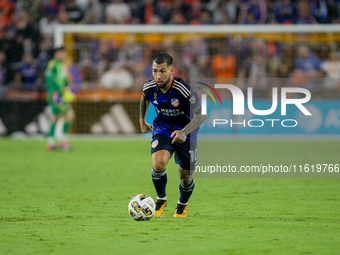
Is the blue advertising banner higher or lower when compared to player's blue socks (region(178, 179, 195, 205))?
lower

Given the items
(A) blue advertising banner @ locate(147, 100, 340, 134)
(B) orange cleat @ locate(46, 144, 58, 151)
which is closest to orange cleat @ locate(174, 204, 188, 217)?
(B) orange cleat @ locate(46, 144, 58, 151)

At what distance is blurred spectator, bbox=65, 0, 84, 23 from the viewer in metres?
19.7

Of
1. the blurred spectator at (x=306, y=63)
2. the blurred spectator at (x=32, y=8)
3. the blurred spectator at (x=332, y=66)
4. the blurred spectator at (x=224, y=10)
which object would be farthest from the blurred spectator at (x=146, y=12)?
the blurred spectator at (x=332, y=66)

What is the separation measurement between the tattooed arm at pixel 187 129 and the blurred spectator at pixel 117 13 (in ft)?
48.8

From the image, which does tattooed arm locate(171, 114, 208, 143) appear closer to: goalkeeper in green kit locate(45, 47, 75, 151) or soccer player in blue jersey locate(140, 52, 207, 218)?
soccer player in blue jersey locate(140, 52, 207, 218)

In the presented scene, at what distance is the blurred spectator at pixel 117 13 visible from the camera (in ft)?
65.3

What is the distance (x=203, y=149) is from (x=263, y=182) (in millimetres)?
5689

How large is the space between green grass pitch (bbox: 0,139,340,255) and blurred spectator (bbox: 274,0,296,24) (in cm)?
902

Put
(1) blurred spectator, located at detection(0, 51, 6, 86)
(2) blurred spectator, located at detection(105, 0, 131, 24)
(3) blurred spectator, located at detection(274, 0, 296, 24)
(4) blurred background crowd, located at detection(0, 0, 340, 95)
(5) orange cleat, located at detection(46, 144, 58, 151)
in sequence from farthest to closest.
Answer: (2) blurred spectator, located at detection(105, 0, 131, 24), (3) blurred spectator, located at detection(274, 0, 296, 24), (1) blurred spectator, located at detection(0, 51, 6, 86), (4) blurred background crowd, located at detection(0, 0, 340, 95), (5) orange cleat, located at detection(46, 144, 58, 151)

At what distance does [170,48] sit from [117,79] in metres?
2.18

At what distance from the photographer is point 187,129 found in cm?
558

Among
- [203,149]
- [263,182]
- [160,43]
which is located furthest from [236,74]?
[263,182]

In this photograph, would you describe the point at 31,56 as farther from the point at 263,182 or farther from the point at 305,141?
the point at 263,182

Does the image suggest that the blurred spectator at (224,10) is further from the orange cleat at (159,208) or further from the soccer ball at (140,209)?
the soccer ball at (140,209)
